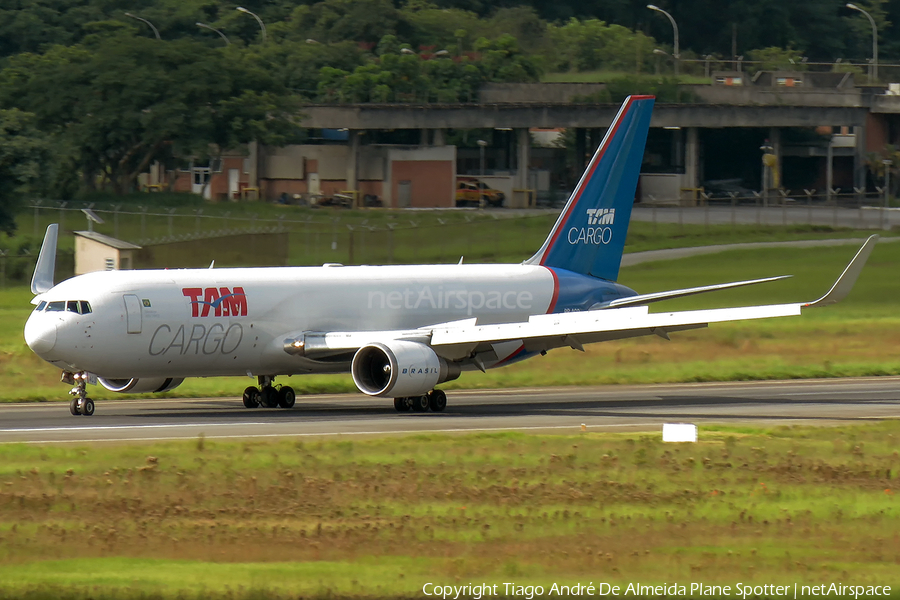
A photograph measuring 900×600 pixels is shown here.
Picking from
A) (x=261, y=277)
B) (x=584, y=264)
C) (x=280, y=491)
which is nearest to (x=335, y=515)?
(x=280, y=491)

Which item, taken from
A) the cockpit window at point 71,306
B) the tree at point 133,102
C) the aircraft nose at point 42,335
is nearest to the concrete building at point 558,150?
the tree at point 133,102

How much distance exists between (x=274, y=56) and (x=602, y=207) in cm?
9198

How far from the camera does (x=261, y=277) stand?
35.2 m

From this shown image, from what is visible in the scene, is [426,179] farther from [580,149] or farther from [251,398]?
[251,398]

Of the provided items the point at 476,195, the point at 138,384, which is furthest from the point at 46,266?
the point at 476,195

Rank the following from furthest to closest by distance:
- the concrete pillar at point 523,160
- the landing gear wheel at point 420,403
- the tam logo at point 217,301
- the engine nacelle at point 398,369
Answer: the concrete pillar at point 523,160
the landing gear wheel at point 420,403
the tam logo at point 217,301
the engine nacelle at point 398,369

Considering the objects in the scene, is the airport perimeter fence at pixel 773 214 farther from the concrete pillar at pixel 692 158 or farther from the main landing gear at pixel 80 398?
the main landing gear at pixel 80 398

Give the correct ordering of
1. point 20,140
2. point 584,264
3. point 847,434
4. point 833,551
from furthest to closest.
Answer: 1. point 20,140
2. point 584,264
3. point 847,434
4. point 833,551

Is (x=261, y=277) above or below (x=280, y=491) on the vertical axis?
above

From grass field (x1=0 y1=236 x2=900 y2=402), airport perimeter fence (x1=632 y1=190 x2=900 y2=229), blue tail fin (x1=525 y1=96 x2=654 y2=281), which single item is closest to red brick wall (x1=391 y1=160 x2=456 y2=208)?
airport perimeter fence (x1=632 y1=190 x2=900 y2=229)

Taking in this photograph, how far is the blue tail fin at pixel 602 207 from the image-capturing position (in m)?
41.4

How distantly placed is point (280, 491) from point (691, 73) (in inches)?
5533

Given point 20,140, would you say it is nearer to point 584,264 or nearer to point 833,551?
point 584,264

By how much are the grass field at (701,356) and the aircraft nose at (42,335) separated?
19.2ft
